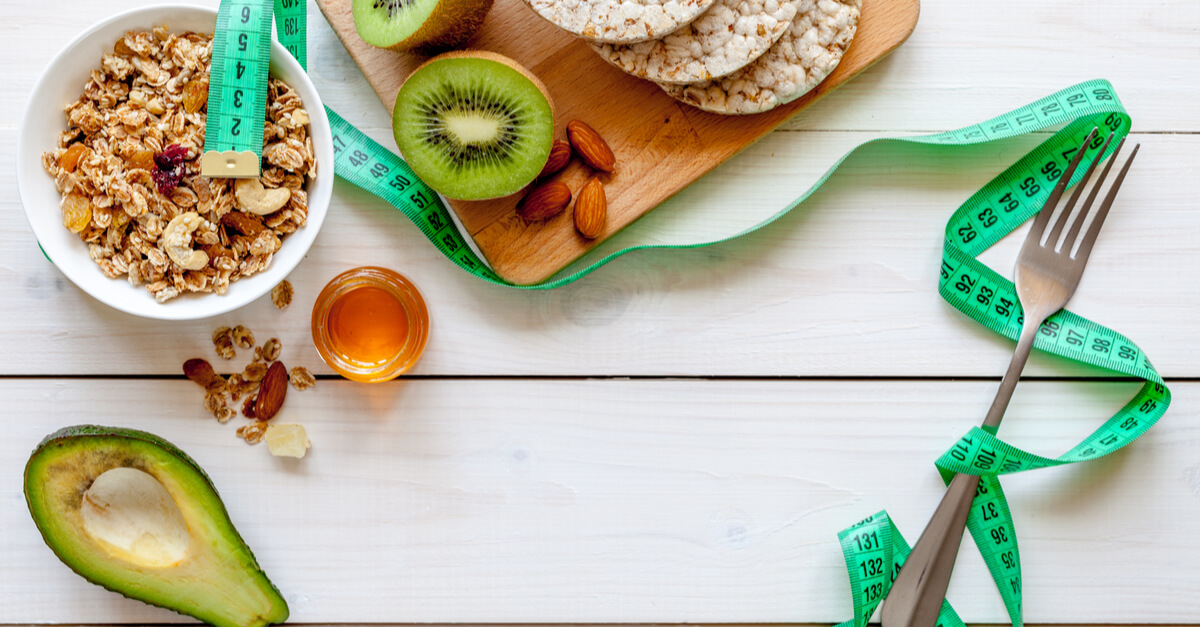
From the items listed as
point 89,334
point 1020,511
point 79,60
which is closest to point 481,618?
point 89,334

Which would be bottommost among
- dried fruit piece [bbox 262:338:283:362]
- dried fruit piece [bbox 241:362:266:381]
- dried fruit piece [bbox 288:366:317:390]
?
dried fruit piece [bbox 241:362:266:381]

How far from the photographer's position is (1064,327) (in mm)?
1545

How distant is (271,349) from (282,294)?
10cm

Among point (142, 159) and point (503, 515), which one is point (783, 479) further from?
point (142, 159)

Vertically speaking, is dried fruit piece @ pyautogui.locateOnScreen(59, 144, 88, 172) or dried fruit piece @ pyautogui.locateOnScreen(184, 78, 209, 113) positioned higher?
dried fruit piece @ pyautogui.locateOnScreen(184, 78, 209, 113)

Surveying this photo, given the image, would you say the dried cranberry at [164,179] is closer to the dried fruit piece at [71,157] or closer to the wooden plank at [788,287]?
the dried fruit piece at [71,157]

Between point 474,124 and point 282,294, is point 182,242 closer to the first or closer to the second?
point 282,294

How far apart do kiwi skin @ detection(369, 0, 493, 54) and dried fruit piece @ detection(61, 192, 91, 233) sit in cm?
54

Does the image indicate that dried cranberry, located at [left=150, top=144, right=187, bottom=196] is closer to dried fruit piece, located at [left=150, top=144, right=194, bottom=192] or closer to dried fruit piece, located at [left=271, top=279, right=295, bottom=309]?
dried fruit piece, located at [left=150, top=144, right=194, bottom=192]

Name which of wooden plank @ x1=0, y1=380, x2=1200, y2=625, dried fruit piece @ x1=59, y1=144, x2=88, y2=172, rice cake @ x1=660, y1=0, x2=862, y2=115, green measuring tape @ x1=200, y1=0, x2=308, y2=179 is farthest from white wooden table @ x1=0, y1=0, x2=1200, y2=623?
dried fruit piece @ x1=59, y1=144, x2=88, y2=172

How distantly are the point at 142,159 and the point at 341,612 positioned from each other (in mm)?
855

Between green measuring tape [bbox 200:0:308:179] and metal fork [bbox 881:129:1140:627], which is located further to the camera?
metal fork [bbox 881:129:1140:627]

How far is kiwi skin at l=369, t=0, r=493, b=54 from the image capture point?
1303 millimetres

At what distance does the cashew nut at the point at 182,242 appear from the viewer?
1306 mm
